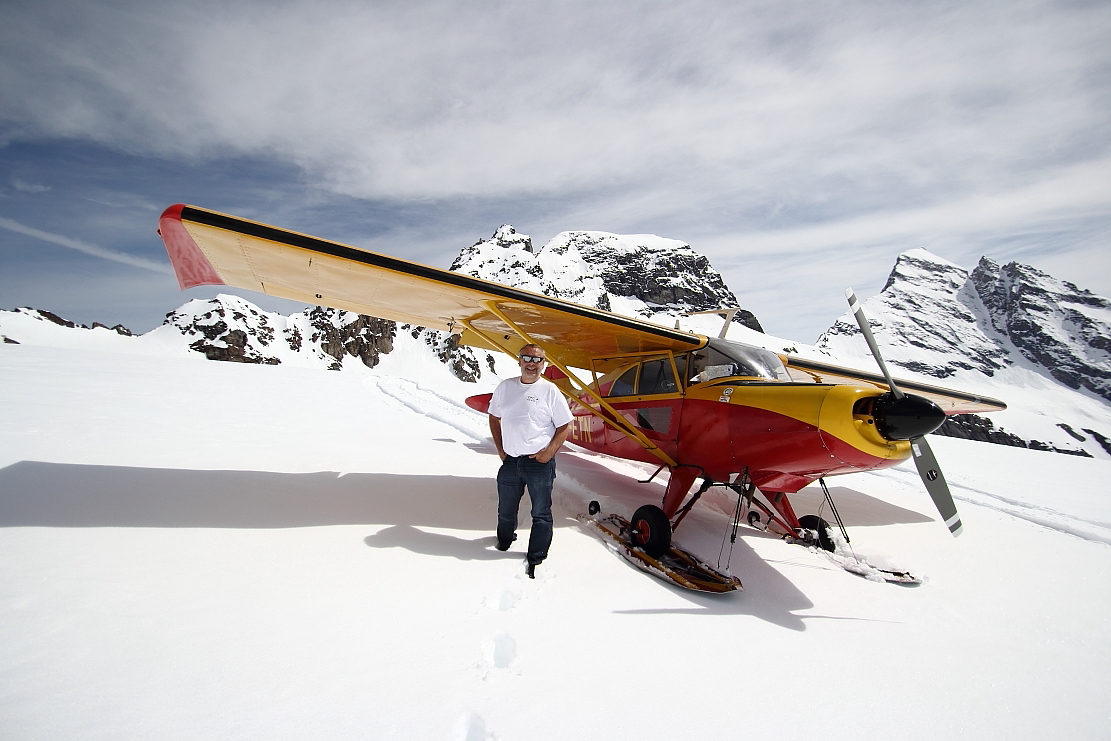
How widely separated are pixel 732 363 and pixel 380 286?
4.16 metres

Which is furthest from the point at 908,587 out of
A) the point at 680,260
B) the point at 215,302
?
the point at 680,260

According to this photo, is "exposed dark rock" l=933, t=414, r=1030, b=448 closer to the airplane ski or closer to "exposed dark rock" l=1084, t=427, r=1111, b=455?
"exposed dark rock" l=1084, t=427, r=1111, b=455

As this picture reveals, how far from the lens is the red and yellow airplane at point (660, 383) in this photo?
153 inches

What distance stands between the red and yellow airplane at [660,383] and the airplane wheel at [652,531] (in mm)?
12

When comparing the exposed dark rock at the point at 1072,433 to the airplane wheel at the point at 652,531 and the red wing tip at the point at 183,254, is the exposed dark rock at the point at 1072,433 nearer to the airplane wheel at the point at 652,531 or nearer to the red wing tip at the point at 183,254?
the airplane wheel at the point at 652,531

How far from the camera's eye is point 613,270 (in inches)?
5886

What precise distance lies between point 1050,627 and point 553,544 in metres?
3.65

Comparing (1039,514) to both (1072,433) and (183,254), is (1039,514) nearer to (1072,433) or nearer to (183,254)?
(183,254)

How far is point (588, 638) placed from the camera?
2.65 m

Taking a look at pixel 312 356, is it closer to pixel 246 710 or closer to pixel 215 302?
pixel 215 302

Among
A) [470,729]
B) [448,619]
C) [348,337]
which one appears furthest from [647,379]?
[348,337]

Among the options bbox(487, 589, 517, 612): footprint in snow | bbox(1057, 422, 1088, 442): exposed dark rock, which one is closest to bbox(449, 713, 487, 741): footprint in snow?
bbox(487, 589, 517, 612): footprint in snow

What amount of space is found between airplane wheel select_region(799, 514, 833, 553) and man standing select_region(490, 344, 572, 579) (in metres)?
3.13

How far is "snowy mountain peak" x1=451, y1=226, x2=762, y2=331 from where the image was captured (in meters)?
120
